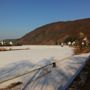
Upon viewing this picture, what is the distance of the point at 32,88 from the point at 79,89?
65cm

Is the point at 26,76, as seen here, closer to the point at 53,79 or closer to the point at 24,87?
the point at 53,79

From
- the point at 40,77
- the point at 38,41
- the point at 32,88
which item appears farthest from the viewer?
the point at 38,41

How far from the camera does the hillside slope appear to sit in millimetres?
25672

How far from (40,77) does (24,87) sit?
0.81 m

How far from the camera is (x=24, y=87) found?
349cm

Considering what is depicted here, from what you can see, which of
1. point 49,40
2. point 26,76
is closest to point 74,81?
point 26,76

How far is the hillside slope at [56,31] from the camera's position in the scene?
25672 millimetres

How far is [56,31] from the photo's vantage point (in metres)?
27.8

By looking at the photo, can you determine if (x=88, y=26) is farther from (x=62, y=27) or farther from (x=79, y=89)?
(x=79, y=89)

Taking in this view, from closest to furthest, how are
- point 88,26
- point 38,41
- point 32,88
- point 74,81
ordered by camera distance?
point 32,88, point 74,81, point 88,26, point 38,41

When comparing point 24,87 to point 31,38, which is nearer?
point 24,87

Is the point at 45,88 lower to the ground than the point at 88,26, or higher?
lower

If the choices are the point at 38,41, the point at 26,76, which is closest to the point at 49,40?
the point at 38,41

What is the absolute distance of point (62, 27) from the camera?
2828cm
